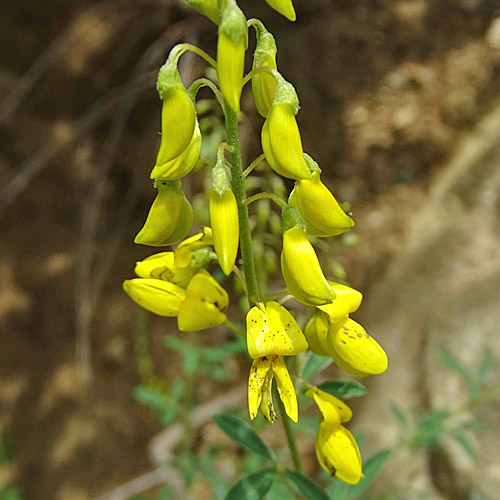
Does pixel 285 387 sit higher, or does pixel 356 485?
pixel 285 387

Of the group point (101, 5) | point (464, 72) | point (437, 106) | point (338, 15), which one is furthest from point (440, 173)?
point (101, 5)

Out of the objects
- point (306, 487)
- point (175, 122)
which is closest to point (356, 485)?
point (306, 487)

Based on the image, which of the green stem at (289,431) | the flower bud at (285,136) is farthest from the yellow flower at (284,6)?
the green stem at (289,431)

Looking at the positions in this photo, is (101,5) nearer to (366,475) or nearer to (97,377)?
(97,377)

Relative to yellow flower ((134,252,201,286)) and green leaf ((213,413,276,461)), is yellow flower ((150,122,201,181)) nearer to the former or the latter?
yellow flower ((134,252,201,286))

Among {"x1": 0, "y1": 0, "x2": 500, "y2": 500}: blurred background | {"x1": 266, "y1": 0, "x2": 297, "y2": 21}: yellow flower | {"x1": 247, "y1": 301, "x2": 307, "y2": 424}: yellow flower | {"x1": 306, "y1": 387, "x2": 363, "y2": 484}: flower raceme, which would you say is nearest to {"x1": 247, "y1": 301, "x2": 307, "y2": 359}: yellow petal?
{"x1": 247, "y1": 301, "x2": 307, "y2": 424}: yellow flower

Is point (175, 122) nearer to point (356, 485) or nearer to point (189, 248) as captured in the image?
point (189, 248)
